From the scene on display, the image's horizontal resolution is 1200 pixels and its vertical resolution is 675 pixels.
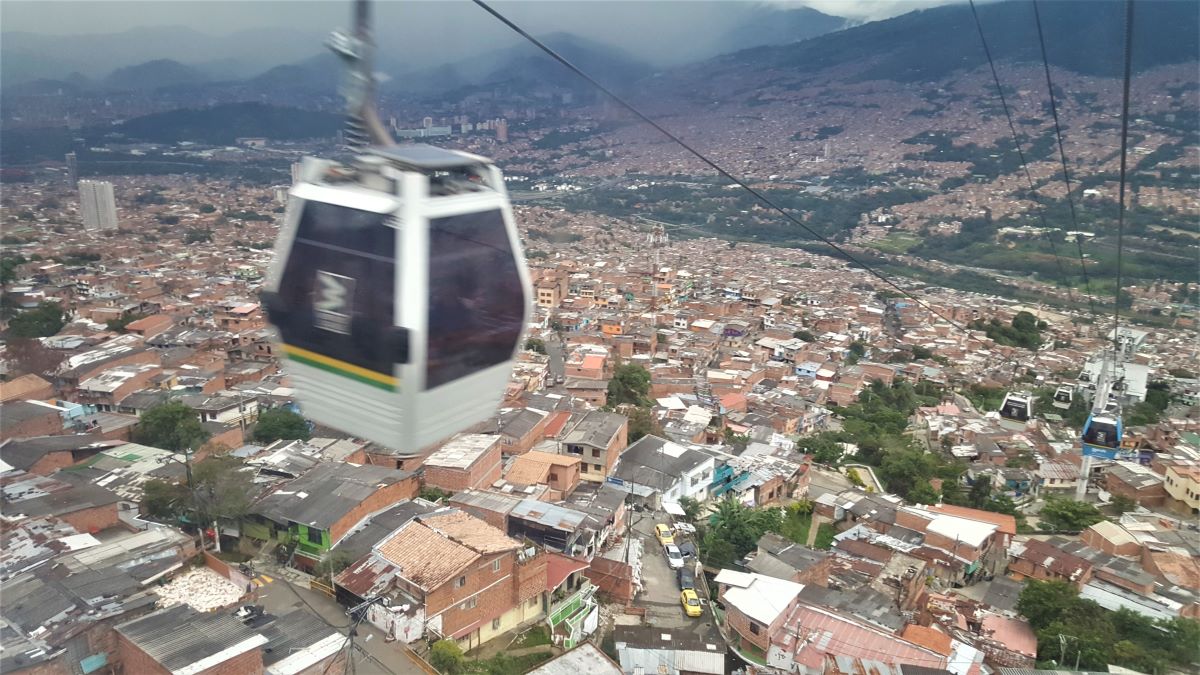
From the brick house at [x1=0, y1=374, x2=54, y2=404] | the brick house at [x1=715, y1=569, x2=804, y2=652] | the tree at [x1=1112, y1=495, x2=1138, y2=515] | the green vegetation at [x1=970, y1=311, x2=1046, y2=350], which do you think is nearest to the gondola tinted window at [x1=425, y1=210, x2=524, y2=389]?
the brick house at [x1=715, y1=569, x2=804, y2=652]

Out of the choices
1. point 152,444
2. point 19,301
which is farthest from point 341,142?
point 19,301

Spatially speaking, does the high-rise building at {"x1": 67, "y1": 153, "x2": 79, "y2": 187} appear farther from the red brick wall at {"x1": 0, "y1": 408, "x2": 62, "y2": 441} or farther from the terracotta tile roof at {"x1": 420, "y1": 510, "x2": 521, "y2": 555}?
the terracotta tile roof at {"x1": 420, "y1": 510, "x2": 521, "y2": 555}

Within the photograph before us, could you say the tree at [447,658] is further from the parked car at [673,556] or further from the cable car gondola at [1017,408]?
the cable car gondola at [1017,408]

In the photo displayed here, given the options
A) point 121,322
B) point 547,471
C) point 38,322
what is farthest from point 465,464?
point 38,322

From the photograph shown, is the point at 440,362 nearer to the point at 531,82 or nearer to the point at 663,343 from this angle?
the point at 663,343

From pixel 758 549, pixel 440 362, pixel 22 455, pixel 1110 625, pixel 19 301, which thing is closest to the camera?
pixel 440 362

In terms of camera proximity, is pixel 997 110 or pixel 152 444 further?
pixel 997 110
